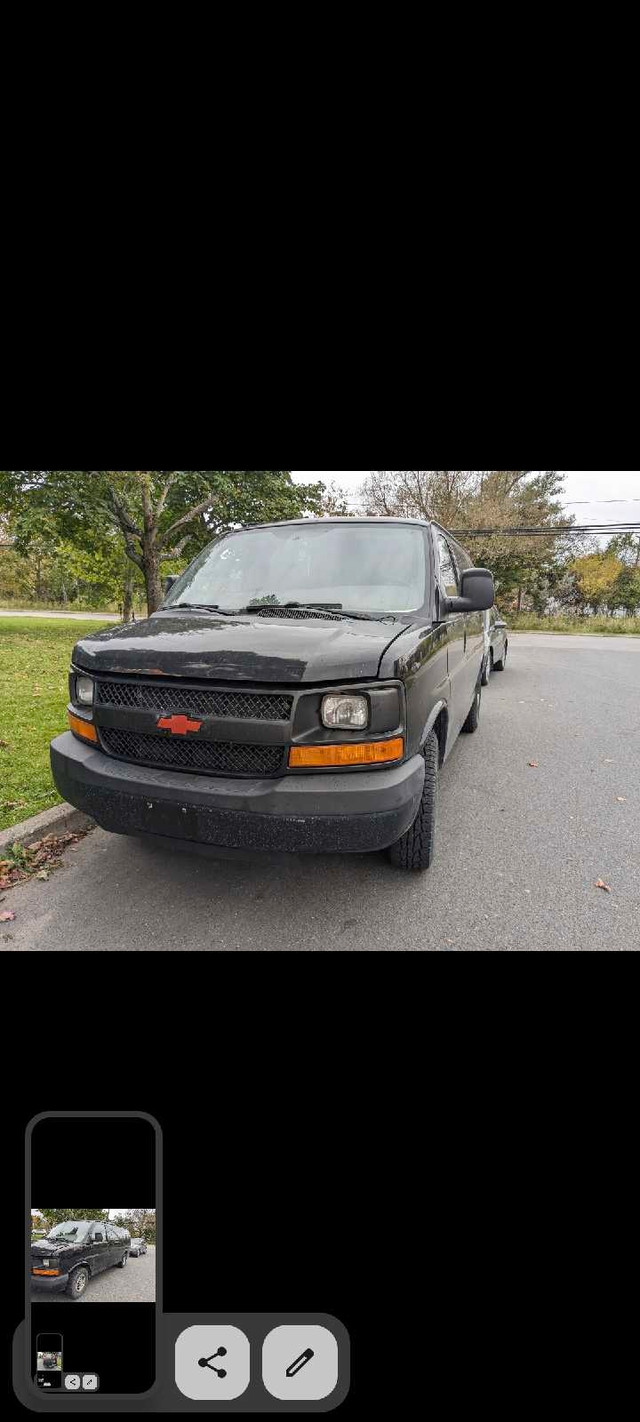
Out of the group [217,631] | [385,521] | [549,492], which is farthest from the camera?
[549,492]

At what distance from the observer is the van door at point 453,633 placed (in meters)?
3.65

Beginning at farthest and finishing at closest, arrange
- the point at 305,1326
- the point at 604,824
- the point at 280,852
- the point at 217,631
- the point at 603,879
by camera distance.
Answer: the point at 604,824 → the point at 603,879 → the point at 217,631 → the point at 280,852 → the point at 305,1326

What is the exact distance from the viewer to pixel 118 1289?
1104 mm

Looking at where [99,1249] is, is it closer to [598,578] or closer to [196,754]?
[196,754]

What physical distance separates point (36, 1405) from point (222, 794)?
1.50 meters

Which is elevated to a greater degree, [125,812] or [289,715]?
[289,715]

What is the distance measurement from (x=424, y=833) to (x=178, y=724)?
1.39 metres

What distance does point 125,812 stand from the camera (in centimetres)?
242

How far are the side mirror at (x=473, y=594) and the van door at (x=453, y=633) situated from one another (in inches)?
3.3

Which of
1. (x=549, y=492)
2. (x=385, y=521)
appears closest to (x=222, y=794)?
(x=385, y=521)

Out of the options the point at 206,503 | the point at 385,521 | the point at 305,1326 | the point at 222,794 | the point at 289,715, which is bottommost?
the point at 305,1326

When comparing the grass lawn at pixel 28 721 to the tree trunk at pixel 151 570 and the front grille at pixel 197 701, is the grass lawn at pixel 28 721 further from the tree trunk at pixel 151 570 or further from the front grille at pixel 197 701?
the tree trunk at pixel 151 570

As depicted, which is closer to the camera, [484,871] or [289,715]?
[289,715]

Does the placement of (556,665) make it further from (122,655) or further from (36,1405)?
(36,1405)
